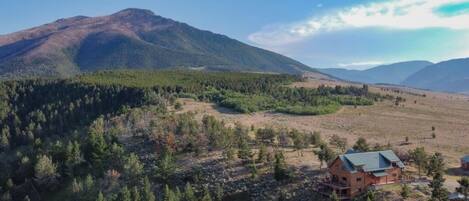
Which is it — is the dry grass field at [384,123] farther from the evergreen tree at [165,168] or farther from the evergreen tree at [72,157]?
the evergreen tree at [165,168]

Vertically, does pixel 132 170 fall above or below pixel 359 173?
below

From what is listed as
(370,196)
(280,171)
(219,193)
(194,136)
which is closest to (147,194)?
(219,193)

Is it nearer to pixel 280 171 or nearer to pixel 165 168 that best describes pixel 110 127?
pixel 165 168

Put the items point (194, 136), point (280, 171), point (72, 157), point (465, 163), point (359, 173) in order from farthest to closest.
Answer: point (194, 136), point (72, 157), point (465, 163), point (280, 171), point (359, 173)

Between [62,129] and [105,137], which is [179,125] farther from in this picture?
[62,129]

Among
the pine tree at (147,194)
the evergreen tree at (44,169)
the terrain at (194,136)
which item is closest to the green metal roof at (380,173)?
the terrain at (194,136)

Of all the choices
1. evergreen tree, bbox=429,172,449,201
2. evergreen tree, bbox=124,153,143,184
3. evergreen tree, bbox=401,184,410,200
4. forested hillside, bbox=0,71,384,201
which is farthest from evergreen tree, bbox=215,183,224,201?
evergreen tree, bbox=429,172,449,201

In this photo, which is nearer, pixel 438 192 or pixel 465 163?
pixel 438 192

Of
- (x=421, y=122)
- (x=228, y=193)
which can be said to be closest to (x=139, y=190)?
(x=228, y=193)

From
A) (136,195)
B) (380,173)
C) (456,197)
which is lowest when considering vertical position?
(136,195)
